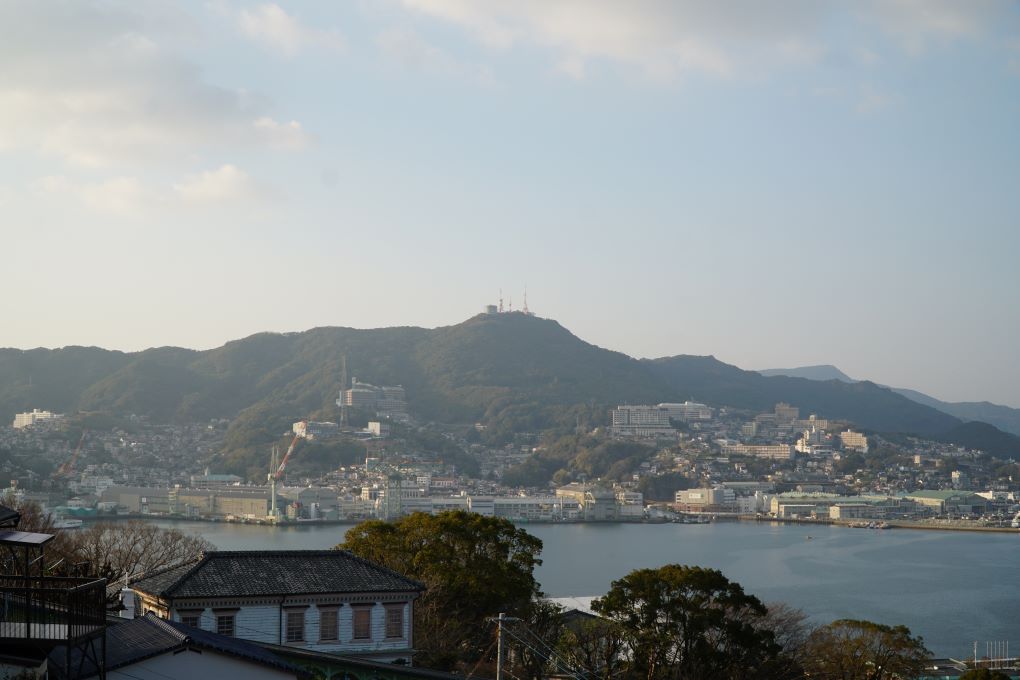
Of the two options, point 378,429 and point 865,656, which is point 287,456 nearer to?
point 378,429

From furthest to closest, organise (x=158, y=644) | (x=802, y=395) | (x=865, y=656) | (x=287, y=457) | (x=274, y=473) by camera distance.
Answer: (x=802, y=395), (x=287, y=457), (x=274, y=473), (x=865, y=656), (x=158, y=644)

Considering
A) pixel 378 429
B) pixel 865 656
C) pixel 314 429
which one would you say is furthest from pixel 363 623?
pixel 378 429

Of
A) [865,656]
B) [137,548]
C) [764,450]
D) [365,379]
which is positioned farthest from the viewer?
[365,379]

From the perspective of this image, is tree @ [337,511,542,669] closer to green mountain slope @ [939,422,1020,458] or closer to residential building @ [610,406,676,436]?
residential building @ [610,406,676,436]

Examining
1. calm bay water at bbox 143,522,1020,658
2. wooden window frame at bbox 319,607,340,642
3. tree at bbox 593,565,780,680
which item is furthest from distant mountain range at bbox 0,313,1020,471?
wooden window frame at bbox 319,607,340,642

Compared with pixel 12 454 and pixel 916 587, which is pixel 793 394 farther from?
pixel 916 587

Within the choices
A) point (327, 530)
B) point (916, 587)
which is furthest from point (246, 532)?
point (916, 587)
